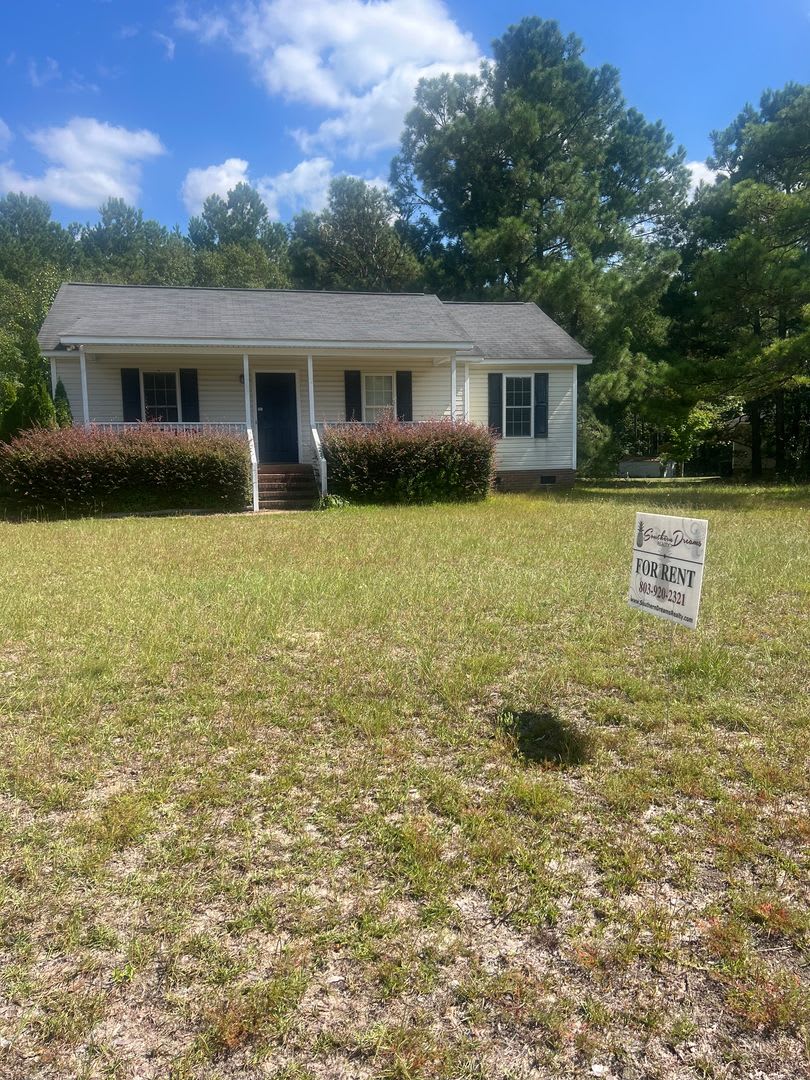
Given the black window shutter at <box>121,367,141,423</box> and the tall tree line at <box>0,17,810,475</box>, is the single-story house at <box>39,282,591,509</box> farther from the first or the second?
the tall tree line at <box>0,17,810,475</box>

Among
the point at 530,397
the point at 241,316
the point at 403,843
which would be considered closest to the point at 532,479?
the point at 530,397

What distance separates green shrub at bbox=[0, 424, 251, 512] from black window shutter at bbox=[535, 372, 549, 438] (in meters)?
8.26

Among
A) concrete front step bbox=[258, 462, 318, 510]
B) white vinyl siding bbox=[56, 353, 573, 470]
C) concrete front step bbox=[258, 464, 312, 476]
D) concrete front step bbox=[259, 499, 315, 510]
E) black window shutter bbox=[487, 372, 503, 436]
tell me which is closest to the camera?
concrete front step bbox=[259, 499, 315, 510]

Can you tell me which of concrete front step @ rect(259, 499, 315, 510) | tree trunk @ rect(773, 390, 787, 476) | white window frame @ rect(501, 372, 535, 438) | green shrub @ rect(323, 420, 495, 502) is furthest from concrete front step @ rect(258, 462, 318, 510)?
tree trunk @ rect(773, 390, 787, 476)

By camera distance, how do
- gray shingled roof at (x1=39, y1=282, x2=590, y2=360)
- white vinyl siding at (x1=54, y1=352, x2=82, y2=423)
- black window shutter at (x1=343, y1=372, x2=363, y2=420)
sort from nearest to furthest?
gray shingled roof at (x1=39, y1=282, x2=590, y2=360) < white vinyl siding at (x1=54, y1=352, x2=82, y2=423) < black window shutter at (x1=343, y1=372, x2=363, y2=420)

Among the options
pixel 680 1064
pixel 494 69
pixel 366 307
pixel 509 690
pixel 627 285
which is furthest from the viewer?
pixel 494 69

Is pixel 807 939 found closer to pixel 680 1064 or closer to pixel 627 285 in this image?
pixel 680 1064

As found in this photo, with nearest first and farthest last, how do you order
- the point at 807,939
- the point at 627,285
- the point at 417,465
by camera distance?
1. the point at 807,939
2. the point at 417,465
3. the point at 627,285

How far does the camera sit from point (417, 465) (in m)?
14.1

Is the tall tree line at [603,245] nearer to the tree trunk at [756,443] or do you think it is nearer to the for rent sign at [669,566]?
the tree trunk at [756,443]

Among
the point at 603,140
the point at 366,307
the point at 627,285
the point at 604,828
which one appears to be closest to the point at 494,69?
the point at 603,140

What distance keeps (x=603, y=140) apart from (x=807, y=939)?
3318 centimetres

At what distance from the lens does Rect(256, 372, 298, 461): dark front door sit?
16.6 m

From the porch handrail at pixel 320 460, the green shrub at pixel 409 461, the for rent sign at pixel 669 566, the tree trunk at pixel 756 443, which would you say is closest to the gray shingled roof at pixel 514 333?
the green shrub at pixel 409 461
